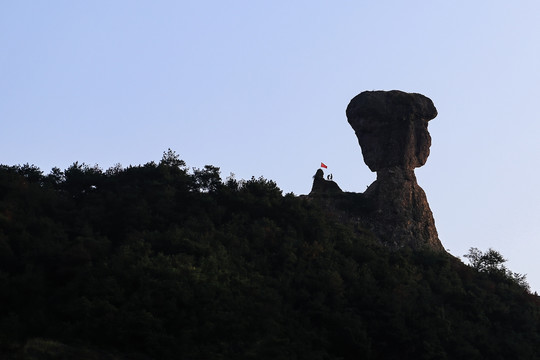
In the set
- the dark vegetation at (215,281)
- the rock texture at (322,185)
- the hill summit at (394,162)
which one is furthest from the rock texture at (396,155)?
the dark vegetation at (215,281)

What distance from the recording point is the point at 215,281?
32281 mm

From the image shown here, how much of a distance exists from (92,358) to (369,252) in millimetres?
19953

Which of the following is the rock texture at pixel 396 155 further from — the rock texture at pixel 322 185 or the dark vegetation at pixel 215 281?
the dark vegetation at pixel 215 281

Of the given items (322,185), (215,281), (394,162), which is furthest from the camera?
(322,185)

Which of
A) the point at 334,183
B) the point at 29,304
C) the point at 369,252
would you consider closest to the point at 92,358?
the point at 29,304

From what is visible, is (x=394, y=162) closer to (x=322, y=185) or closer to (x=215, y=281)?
(x=322, y=185)

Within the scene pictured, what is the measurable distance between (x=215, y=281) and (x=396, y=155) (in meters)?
24.8

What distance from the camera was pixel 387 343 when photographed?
34.2m

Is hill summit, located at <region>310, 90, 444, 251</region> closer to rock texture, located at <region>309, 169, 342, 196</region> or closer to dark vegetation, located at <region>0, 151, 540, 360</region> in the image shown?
rock texture, located at <region>309, 169, 342, 196</region>

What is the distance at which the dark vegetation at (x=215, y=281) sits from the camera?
29203 mm

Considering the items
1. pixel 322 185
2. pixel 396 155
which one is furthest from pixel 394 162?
pixel 322 185

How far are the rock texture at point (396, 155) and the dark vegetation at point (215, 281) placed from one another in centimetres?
348

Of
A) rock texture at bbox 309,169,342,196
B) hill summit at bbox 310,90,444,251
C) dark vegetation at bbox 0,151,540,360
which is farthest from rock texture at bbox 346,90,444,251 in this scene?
dark vegetation at bbox 0,151,540,360

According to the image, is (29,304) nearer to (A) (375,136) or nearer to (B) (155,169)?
(B) (155,169)
